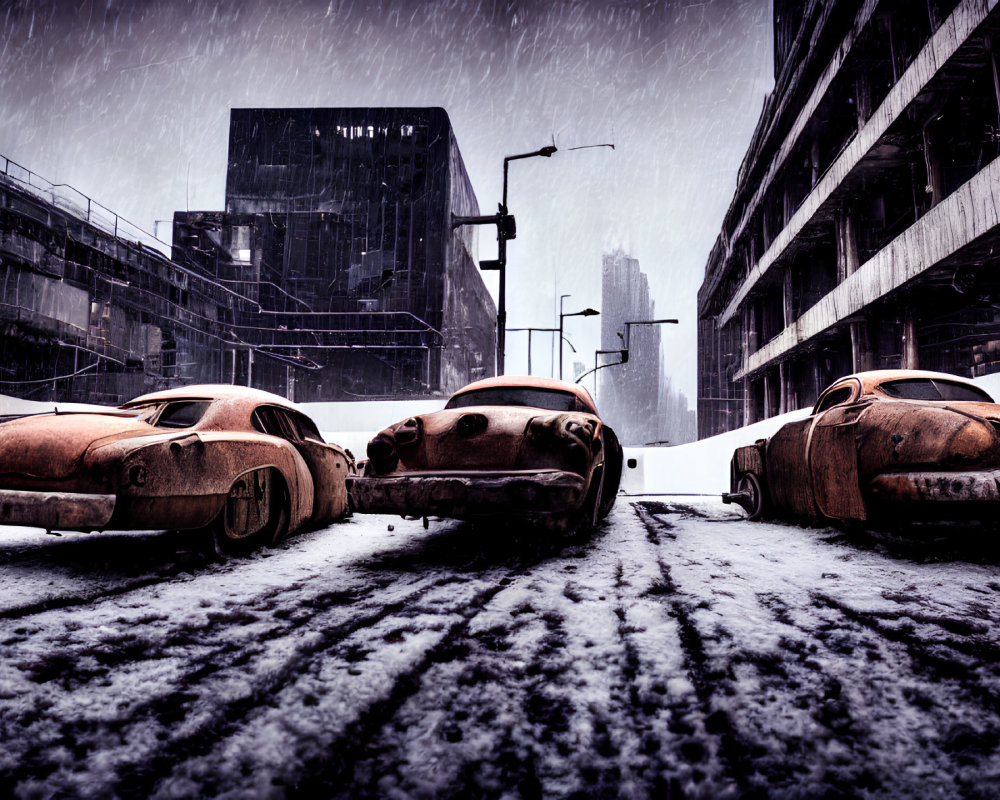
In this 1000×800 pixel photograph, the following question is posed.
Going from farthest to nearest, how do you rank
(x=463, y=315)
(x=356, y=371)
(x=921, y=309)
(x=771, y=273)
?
(x=463, y=315) → (x=356, y=371) → (x=771, y=273) → (x=921, y=309)

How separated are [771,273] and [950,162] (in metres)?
9.36

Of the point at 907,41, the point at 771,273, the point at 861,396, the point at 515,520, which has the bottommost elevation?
the point at 515,520

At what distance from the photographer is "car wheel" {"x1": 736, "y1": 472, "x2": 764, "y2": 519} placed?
6.37 metres

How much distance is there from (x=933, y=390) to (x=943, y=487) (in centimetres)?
167

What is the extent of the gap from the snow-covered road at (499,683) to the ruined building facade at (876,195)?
12.3m

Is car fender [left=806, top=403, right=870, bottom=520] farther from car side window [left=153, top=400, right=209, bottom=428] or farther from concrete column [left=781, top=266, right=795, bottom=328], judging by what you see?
concrete column [left=781, top=266, right=795, bottom=328]

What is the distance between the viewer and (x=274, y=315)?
26.5m

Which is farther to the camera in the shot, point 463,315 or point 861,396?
point 463,315

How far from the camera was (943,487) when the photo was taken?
3623mm

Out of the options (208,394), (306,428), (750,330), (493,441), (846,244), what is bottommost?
(493,441)

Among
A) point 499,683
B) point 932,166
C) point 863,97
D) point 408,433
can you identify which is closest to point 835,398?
point 408,433

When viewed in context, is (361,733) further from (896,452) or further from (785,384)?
(785,384)

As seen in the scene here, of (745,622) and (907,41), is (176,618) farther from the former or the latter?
(907,41)

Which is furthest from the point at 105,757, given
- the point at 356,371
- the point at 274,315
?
the point at 356,371
